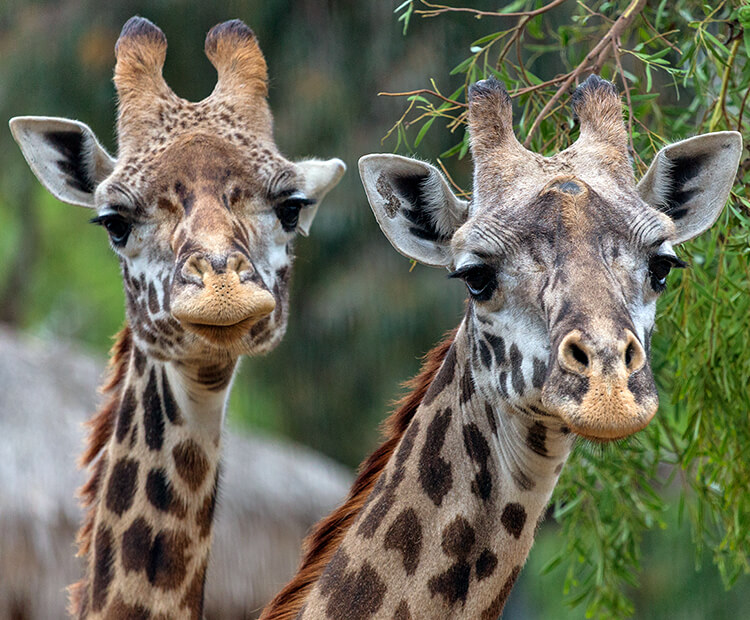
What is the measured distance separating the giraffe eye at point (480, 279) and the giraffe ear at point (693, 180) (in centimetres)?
73

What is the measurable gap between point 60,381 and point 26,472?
6.09ft

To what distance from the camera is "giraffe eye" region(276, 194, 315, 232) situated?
17.5 ft

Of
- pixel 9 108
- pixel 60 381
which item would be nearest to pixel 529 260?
pixel 60 381

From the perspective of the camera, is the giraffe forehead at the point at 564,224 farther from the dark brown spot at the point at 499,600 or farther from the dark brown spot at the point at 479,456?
the dark brown spot at the point at 499,600

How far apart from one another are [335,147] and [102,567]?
920 centimetres

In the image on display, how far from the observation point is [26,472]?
10.6m

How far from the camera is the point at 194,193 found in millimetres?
5004

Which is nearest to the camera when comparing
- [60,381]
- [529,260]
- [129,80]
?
[529,260]

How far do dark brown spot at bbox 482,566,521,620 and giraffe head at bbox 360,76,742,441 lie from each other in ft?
2.08

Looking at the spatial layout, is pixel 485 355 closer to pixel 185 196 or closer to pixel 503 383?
pixel 503 383

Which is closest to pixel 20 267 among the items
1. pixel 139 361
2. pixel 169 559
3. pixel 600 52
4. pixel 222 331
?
pixel 139 361

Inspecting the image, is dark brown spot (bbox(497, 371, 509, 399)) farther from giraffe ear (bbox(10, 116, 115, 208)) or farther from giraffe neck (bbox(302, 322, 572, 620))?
giraffe ear (bbox(10, 116, 115, 208))

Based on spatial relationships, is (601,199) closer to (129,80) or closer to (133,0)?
(129,80)

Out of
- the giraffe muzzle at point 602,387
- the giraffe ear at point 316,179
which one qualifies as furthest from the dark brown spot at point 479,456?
the giraffe ear at point 316,179
